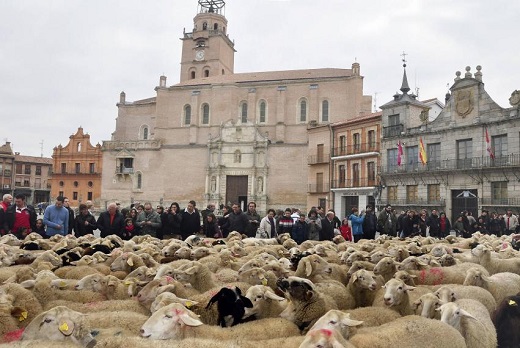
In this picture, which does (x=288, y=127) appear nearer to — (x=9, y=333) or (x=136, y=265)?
(x=136, y=265)

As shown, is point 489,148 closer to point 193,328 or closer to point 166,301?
point 166,301

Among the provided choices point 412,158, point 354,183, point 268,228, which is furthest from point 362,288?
point 354,183

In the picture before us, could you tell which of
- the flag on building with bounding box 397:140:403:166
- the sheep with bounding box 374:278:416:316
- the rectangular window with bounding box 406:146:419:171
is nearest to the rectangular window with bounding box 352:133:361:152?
the flag on building with bounding box 397:140:403:166

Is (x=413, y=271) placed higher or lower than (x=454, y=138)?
lower

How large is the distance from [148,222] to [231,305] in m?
7.72

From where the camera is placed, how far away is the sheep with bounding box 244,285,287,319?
5.67 m

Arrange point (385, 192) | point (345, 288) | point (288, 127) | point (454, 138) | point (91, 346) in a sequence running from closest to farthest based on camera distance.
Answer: point (91, 346) < point (345, 288) < point (454, 138) < point (385, 192) < point (288, 127)

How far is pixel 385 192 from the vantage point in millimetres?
38094

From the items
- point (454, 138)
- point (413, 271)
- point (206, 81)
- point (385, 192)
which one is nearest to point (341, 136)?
point (385, 192)

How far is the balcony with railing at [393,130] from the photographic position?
1478 inches

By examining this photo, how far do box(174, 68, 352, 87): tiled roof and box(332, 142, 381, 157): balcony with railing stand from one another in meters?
13.3

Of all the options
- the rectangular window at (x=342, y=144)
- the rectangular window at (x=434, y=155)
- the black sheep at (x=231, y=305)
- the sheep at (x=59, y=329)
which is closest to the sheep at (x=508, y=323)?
the black sheep at (x=231, y=305)

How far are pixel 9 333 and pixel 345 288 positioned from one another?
448 cm

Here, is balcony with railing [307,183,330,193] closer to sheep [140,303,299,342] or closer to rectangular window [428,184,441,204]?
rectangular window [428,184,441,204]
